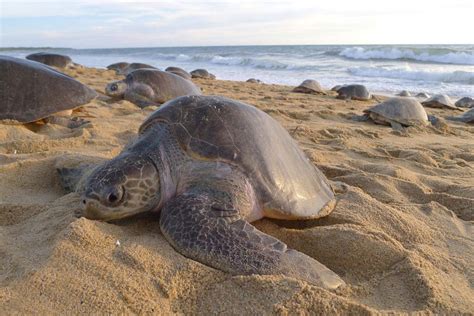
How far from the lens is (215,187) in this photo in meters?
1.99

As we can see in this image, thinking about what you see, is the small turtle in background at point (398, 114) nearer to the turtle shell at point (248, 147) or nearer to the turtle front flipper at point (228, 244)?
the turtle shell at point (248, 147)

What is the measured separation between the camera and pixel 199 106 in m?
2.21

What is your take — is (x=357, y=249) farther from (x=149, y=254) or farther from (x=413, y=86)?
(x=413, y=86)

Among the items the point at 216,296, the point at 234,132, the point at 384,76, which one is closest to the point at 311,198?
the point at 234,132

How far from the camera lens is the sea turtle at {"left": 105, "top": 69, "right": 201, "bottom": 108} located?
6414 millimetres

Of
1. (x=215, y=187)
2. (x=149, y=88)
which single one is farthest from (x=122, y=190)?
(x=149, y=88)

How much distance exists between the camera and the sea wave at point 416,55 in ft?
72.7

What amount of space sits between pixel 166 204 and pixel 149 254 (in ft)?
1.15

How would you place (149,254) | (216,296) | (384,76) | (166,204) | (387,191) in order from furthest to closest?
(384,76) → (387,191) → (166,204) → (149,254) → (216,296)

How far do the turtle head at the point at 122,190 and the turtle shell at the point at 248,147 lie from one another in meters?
0.22

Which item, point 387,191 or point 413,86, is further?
point 413,86

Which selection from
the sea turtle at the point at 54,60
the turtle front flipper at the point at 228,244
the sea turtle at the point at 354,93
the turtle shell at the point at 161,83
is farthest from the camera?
the sea turtle at the point at 54,60

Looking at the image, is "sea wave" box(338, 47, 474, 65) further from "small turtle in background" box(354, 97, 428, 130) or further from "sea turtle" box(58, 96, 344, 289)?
"sea turtle" box(58, 96, 344, 289)

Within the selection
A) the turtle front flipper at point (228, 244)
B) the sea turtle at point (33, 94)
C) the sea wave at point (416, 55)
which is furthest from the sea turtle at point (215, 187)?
the sea wave at point (416, 55)
